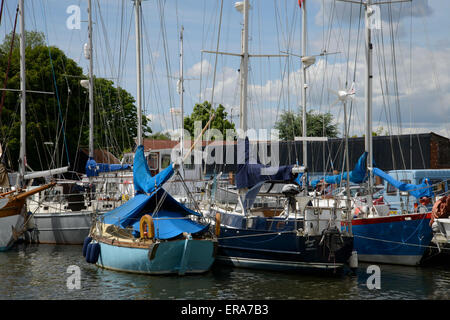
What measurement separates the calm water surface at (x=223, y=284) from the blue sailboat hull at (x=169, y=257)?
0.28 meters

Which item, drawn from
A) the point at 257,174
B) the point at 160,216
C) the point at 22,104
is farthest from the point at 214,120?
the point at 160,216

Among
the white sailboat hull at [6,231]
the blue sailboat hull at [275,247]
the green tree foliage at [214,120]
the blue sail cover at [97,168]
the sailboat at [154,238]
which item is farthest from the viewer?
the green tree foliage at [214,120]

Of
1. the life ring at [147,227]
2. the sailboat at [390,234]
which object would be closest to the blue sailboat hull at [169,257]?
the life ring at [147,227]

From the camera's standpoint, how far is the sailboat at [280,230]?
61.8ft

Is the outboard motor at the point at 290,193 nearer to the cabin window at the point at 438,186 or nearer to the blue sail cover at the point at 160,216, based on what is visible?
the blue sail cover at the point at 160,216

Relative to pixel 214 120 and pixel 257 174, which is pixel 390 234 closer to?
pixel 257 174

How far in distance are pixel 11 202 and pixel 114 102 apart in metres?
37.3

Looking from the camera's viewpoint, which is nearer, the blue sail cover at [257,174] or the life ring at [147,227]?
the life ring at [147,227]

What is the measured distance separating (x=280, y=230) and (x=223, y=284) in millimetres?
3140

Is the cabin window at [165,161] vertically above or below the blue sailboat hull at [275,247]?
above

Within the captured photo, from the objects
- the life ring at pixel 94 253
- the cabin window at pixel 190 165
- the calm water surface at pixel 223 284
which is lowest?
the calm water surface at pixel 223 284

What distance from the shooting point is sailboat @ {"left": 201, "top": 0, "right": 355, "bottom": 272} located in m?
18.8

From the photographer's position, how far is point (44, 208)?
1139 inches

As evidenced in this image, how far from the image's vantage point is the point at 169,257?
18.4 meters
